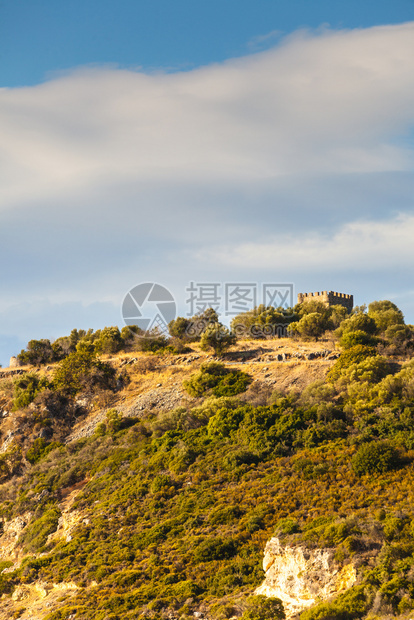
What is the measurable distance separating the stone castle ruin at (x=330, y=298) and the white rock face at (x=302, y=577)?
2185 inches

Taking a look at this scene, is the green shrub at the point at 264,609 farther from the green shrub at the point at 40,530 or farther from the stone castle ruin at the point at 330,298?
the stone castle ruin at the point at 330,298

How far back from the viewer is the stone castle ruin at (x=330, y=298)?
76.3m

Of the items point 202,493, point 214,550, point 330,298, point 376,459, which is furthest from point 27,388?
point 330,298

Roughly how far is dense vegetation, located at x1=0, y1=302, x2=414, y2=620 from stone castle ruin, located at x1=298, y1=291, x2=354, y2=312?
2863 centimetres

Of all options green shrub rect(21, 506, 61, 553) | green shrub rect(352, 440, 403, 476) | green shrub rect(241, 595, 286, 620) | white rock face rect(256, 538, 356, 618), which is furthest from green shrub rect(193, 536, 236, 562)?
green shrub rect(21, 506, 61, 553)

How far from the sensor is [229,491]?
2970cm

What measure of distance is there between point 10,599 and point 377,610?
784 inches

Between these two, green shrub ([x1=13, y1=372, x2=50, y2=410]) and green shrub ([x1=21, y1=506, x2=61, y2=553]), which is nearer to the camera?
green shrub ([x1=21, y1=506, x2=61, y2=553])

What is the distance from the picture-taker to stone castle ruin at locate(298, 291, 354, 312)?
7631 centimetres

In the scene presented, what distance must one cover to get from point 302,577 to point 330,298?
58.4 meters

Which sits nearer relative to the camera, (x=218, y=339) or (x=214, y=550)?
(x=214, y=550)

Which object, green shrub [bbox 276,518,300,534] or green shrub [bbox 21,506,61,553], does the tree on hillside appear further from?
green shrub [bbox 276,518,300,534]

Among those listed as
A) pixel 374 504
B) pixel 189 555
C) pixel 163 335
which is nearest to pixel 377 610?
pixel 374 504

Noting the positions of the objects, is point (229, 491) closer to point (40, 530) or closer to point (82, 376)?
point (40, 530)
